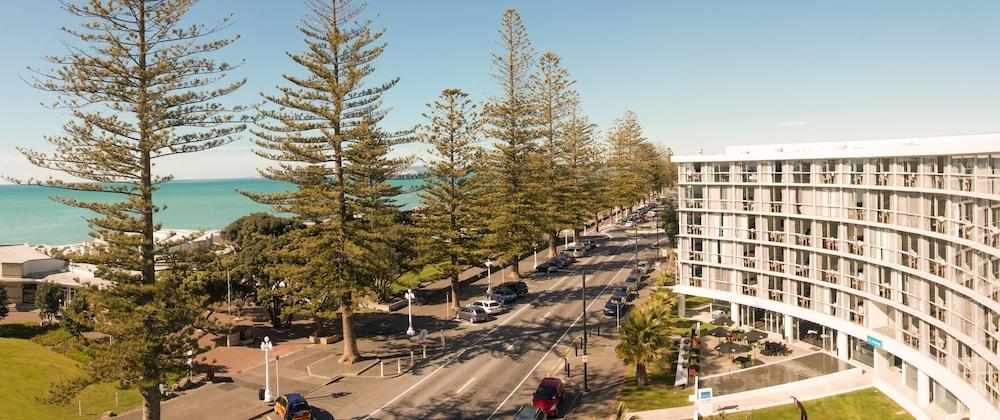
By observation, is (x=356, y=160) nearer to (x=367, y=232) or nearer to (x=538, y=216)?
(x=367, y=232)

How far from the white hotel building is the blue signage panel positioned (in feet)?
0.17

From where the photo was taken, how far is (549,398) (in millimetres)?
27906

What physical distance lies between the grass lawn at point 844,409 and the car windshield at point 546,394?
7.83 m

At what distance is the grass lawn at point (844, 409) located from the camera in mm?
27516

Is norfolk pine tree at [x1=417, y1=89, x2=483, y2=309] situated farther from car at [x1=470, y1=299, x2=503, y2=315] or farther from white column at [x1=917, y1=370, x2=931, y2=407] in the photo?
white column at [x1=917, y1=370, x2=931, y2=407]

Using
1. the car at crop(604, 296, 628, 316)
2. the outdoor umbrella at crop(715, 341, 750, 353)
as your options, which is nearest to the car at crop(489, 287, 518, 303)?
the car at crop(604, 296, 628, 316)

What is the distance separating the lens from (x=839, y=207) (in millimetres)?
34625

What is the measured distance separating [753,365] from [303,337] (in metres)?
29.7

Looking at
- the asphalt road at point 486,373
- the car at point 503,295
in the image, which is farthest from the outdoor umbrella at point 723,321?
the car at point 503,295

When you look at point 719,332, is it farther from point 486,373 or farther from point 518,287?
point 518,287

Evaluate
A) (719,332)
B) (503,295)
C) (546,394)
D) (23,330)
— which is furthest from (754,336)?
(23,330)

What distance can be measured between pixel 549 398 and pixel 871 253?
19487 millimetres

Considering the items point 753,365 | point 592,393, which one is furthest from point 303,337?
point 753,365

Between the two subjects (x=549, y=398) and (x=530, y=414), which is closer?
(x=530, y=414)
